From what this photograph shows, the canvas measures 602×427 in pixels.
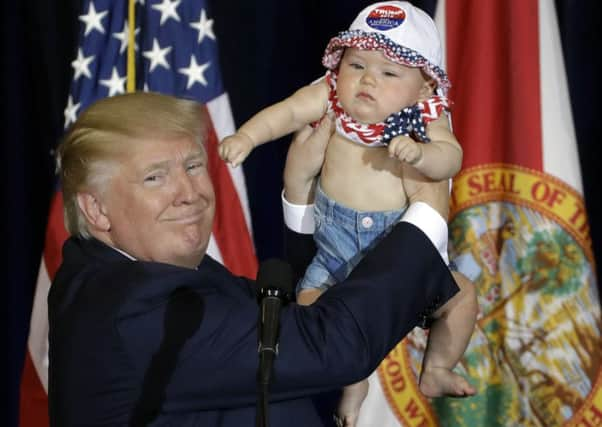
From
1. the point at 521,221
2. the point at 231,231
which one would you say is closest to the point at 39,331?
the point at 231,231

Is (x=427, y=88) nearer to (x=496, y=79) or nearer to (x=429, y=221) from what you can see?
(x=429, y=221)

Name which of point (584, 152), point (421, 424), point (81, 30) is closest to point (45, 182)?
point (81, 30)

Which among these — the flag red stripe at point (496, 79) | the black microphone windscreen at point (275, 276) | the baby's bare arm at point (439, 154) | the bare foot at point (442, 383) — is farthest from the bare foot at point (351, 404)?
the flag red stripe at point (496, 79)

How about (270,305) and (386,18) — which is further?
(386,18)

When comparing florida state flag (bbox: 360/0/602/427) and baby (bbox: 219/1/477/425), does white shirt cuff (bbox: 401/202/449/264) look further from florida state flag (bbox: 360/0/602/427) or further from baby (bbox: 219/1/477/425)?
florida state flag (bbox: 360/0/602/427)

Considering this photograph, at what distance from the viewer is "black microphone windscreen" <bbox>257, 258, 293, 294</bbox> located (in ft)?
3.60

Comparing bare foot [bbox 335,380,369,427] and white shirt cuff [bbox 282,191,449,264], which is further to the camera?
bare foot [bbox 335,380,369,427]

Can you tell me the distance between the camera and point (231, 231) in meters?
2.87

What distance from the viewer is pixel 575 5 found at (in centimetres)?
258

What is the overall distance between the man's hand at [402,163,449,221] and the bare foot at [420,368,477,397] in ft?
1.04

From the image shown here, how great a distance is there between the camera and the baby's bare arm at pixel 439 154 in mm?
1513

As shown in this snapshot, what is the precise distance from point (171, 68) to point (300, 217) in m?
1.19

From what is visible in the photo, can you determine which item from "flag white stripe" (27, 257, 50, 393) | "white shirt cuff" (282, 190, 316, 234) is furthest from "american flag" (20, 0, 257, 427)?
"white shirt cuff" (282, 190, 316, 234)

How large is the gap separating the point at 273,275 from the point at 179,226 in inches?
19.3
